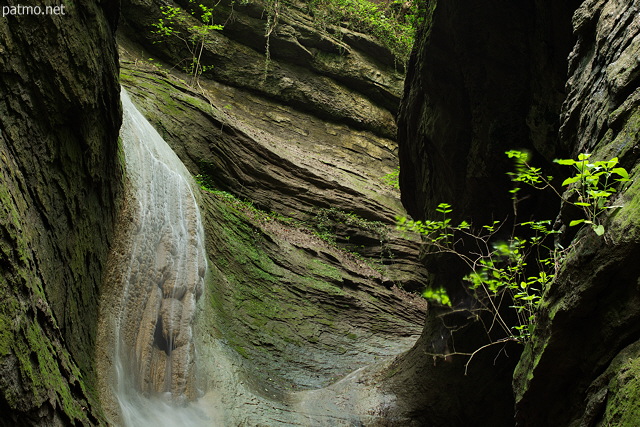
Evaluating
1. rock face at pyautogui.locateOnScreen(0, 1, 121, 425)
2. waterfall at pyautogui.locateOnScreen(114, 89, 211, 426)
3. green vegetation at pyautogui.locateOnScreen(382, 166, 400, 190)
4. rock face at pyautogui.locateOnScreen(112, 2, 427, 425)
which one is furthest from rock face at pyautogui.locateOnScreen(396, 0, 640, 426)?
green vegetation at pyautogui.locateOnScreen(382, 166, 400, 190)

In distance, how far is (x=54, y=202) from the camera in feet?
14.4

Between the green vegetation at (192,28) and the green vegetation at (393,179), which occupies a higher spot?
the green vegetation at (192,28)

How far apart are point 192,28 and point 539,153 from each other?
15.5m

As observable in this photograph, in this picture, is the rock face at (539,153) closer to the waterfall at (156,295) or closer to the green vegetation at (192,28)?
the waterfall at (156,295)

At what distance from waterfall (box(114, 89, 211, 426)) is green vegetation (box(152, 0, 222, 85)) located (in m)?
9.46

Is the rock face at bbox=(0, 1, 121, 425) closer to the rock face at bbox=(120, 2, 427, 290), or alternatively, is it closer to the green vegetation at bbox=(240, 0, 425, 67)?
the rock face at bbox=(120, 2, 427, 290)

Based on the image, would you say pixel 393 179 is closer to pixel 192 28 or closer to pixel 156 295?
pixel 192 28

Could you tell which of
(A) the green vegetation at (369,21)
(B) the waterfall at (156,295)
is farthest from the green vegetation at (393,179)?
(B) the waterfall at (156,295)

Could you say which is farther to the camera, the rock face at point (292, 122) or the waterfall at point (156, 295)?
the rock face at point (292, 122)

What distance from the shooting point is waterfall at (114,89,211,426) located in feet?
20.1

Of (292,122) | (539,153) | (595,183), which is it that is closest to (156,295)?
(539,153)

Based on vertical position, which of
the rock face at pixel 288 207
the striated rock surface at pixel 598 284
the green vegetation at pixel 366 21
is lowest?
the rock face at pixel 288 207

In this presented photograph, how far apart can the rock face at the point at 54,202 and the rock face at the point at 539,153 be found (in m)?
3.55

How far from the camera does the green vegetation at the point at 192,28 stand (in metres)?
17.4
